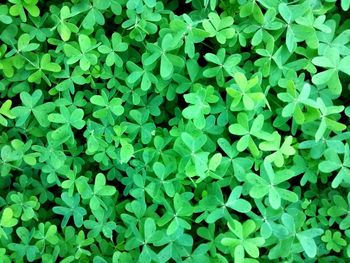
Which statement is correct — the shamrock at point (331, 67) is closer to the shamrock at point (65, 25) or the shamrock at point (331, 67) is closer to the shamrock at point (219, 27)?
the shamrock at point (219, 27)

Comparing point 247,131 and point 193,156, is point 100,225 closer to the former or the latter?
point 193,156

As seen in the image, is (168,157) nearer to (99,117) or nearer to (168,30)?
(99,117)

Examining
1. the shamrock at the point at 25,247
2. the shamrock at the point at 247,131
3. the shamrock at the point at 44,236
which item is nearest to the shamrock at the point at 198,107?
the shamrock at the point at 247,131

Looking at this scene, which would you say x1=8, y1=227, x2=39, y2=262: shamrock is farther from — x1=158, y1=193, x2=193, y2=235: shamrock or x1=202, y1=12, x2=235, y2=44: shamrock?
x1=202, y1=12, x2=235, y2=44: shamrock

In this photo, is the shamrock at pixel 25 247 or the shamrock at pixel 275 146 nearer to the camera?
the shamrock at pixel 275 146

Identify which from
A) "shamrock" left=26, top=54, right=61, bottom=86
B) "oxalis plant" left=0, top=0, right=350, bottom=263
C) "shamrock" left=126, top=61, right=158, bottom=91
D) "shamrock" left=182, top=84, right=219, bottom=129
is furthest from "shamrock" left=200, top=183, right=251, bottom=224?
"shamrock" left=26, top=54, right=61, bottom=86

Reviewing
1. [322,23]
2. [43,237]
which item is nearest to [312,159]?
[322,23]

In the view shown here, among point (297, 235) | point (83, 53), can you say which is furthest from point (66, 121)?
point (297, 235)

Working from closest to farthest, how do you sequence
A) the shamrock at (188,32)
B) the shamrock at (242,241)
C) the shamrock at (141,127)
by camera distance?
the shamrock at (242,241) → the shamrock at (188,32) → the shamrock at (141,127)

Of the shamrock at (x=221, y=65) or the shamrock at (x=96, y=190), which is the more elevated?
the shamrock at (x=221, y=65)
